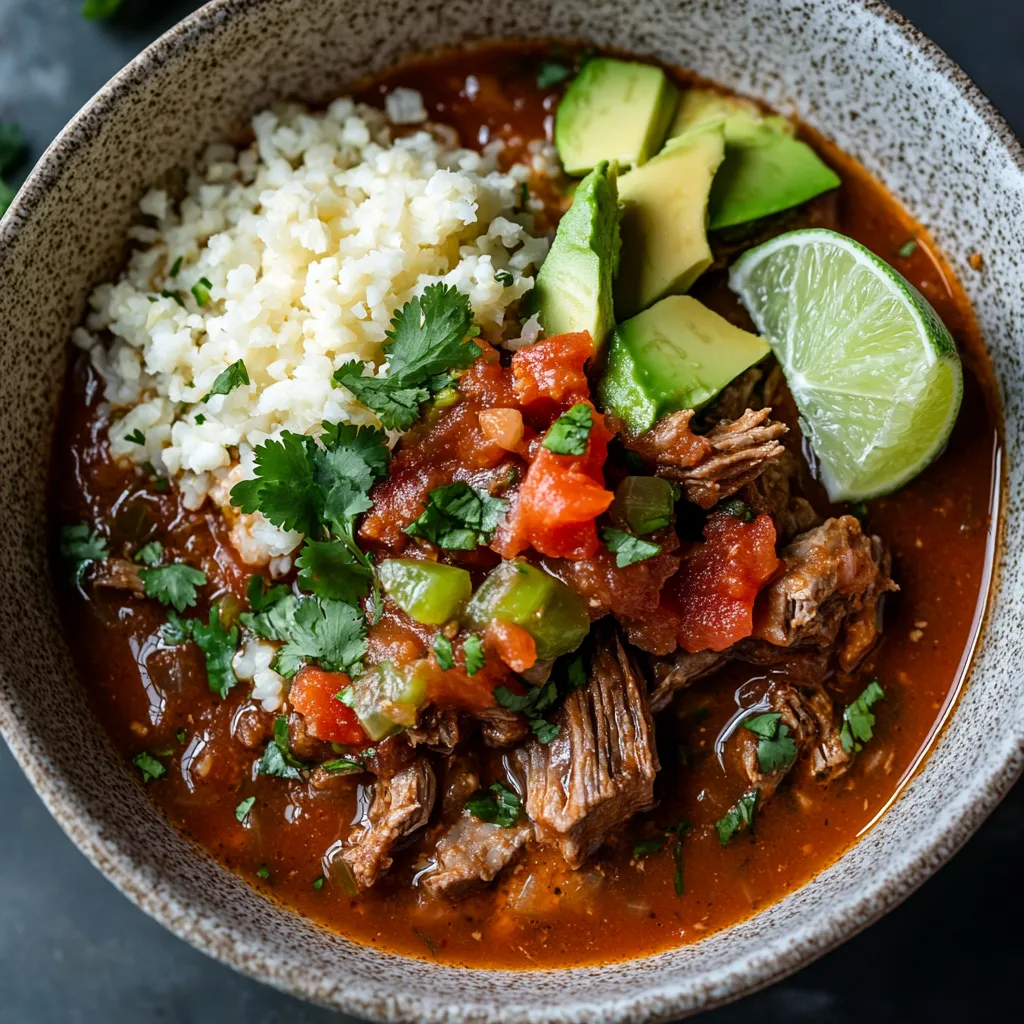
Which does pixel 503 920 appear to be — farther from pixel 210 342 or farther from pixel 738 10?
pixel 738 10

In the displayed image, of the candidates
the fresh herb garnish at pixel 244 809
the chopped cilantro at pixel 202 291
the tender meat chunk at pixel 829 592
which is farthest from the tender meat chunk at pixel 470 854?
the chopped cilantro at pixel 202 291

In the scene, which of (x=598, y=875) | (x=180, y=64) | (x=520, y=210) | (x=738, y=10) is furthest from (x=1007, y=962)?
(x=180, y=64)

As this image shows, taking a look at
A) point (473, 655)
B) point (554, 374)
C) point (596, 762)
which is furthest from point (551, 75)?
point (596, 762)

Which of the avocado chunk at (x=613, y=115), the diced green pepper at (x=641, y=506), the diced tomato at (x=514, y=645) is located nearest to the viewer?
the diced tomato at (x=514, y=645)

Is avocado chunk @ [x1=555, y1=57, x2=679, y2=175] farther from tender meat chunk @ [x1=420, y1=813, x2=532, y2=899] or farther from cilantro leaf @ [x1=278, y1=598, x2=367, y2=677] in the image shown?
tender meat chunk @ [x1=420, y1=813, x2=532, y2=899]

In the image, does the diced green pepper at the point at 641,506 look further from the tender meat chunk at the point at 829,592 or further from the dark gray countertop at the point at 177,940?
the dark gray countertop at the point at 177,940

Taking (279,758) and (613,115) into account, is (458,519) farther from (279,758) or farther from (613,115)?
(613,115)
